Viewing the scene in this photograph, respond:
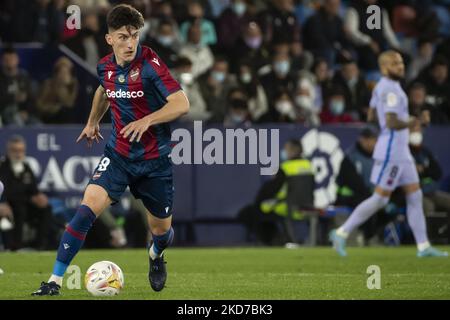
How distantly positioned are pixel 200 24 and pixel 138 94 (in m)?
11.0

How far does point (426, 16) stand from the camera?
2355 centimetres

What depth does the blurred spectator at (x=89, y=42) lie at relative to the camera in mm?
19531

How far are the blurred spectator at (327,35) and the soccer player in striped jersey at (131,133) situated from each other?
11.5 m

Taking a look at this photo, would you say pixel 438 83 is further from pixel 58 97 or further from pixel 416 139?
pixel 58 97

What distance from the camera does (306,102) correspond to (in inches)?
807

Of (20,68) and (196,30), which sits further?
(196,30)

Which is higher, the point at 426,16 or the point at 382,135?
the point at 426,16

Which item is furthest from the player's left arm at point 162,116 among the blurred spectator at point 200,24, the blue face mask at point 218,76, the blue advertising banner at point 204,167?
the blurred spectator at point 200,24

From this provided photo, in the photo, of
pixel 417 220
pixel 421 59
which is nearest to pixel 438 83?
pixel 421 59

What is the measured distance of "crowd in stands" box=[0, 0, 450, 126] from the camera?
19.0m

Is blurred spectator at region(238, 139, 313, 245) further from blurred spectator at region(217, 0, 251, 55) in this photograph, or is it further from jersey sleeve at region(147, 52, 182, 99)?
jersey sleeve at region(147, 52, 182, 99)
